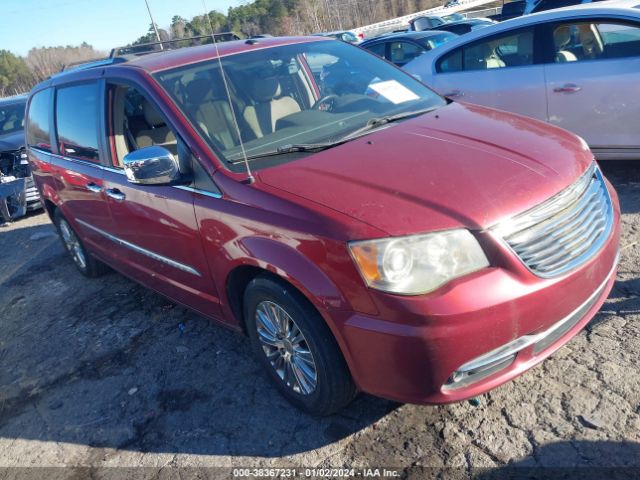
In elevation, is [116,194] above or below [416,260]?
above

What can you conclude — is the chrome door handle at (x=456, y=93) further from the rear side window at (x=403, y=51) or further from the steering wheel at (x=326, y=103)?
the rear side window at (x=403, y=51)

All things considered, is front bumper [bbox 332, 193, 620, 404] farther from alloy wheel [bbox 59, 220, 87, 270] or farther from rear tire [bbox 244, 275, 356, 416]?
alloy wheel [bbox 59, 220, 87, 270]

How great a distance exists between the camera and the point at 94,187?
155 inches

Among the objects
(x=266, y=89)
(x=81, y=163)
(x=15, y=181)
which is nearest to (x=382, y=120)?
(x=266, y=89)

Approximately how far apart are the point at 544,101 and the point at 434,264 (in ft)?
11.8

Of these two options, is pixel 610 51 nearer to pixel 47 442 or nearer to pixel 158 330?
pixel 158 330

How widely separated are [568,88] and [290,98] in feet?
9.24

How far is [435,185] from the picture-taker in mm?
2379

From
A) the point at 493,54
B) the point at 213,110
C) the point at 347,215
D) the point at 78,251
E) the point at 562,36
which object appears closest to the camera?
the point at 347,215

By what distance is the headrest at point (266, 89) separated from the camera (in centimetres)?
334

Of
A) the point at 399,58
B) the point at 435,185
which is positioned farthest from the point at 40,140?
the point at 399,58

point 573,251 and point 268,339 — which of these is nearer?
point 573,251

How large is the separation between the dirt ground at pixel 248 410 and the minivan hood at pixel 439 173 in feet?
3.32

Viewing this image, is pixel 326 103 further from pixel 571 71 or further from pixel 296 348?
pixel 571 71
